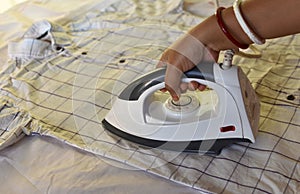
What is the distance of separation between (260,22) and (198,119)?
7.3 inches

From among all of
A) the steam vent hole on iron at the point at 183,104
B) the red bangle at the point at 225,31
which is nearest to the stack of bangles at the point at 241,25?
the red bangle at the point at 225,31

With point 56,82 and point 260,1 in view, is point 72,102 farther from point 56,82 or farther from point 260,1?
point 260,1

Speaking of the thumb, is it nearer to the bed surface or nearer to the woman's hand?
the woman's hand

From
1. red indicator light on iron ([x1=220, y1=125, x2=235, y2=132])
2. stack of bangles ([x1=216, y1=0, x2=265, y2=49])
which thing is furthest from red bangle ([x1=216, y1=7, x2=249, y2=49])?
red indicator light on iron ([x1=220, y1=125, x2=235, y2=132])

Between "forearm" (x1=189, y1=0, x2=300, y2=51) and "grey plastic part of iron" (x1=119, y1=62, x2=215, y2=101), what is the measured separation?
1.8 inches

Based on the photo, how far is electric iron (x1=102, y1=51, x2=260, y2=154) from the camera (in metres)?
0.62

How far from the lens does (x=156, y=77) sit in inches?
25.6

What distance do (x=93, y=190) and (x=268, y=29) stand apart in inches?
14.0

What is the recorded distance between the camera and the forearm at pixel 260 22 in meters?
0.56

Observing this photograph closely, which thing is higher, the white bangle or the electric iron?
the white bangle

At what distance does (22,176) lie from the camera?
0.63 meters

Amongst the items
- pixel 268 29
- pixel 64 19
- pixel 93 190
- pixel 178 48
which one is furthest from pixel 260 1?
pixel 64 19

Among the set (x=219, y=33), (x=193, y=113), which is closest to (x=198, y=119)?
(x=193, y=113)

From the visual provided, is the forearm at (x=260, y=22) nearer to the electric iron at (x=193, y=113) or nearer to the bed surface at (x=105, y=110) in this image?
the electric iron at (x=193, y=113)
